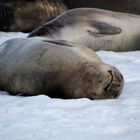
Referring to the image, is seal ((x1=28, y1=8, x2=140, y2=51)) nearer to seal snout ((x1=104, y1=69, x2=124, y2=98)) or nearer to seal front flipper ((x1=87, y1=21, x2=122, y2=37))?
seal front flipper ((x1=87, y1=21, x2=122, y2=37))

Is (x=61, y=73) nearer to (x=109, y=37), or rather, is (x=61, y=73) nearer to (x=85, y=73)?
(x=85, y=73)

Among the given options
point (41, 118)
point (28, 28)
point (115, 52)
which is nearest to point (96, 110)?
point (41, 118)

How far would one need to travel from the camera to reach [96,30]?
6395mm

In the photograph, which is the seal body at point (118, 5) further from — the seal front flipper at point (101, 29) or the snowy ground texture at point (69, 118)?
the snowy ground texture at point (69, 118)

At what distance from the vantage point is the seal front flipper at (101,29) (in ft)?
20.9

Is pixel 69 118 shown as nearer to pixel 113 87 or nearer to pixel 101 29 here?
pixel 113 87

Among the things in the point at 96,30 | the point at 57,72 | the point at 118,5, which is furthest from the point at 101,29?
the point at 118,5

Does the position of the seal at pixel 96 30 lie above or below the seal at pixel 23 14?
above

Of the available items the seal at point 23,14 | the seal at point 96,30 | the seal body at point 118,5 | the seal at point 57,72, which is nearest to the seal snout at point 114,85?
the seal at point 57,72

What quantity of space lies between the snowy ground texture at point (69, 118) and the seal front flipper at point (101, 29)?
7.17 ft

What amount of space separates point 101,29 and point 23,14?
303 cm

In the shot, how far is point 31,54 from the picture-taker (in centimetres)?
438

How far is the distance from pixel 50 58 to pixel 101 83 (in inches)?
20.3

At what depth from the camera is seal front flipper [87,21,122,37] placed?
637 centimetres
